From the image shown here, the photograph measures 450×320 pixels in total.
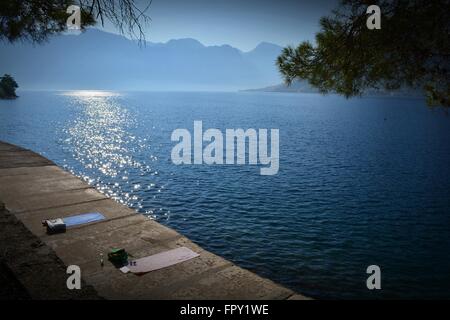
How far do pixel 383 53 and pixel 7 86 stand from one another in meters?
197

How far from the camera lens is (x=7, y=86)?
16838cm

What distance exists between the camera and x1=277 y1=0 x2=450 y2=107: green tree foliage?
36.6 ft

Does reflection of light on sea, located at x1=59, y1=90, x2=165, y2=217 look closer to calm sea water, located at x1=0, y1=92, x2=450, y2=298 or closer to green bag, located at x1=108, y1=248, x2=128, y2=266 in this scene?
calm sea water, located at x1=0, y1=92, x2=450, y2=298

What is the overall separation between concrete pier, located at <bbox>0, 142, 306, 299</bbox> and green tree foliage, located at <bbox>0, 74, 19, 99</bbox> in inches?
6995

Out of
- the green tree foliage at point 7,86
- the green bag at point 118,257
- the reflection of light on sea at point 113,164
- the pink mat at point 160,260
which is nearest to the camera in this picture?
the pink mat at point 160,260

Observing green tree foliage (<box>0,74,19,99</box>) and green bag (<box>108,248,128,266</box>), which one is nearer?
green bag (<box>108,248,128,266</box>)

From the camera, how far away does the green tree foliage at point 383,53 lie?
1116cm

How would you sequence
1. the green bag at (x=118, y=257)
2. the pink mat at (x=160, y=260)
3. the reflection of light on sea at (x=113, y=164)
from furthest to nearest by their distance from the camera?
the reflection of light on sea at (x=113, y=164)
the green bag at (x=118, y=257)
the pink mat at (x=160, y=260)

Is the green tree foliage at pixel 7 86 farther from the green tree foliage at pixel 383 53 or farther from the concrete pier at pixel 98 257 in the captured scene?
the green tree foliage at pixel 383 53

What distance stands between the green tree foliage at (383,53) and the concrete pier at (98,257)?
828 cm

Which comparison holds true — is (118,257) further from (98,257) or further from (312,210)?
(312,210)

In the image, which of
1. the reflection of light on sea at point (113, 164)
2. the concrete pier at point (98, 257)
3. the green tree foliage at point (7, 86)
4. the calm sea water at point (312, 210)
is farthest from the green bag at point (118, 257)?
the green tree foliage at point (7, 86)

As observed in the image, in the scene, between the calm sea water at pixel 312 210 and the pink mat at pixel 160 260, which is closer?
the pink mat at pixel 160 260

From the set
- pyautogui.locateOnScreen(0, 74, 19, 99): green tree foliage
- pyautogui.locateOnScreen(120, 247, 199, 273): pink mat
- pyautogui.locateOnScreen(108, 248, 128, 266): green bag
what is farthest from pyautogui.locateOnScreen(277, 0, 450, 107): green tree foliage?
pyautogui.locateOnScreen(0, 74, 19, 99): green tree foliage
